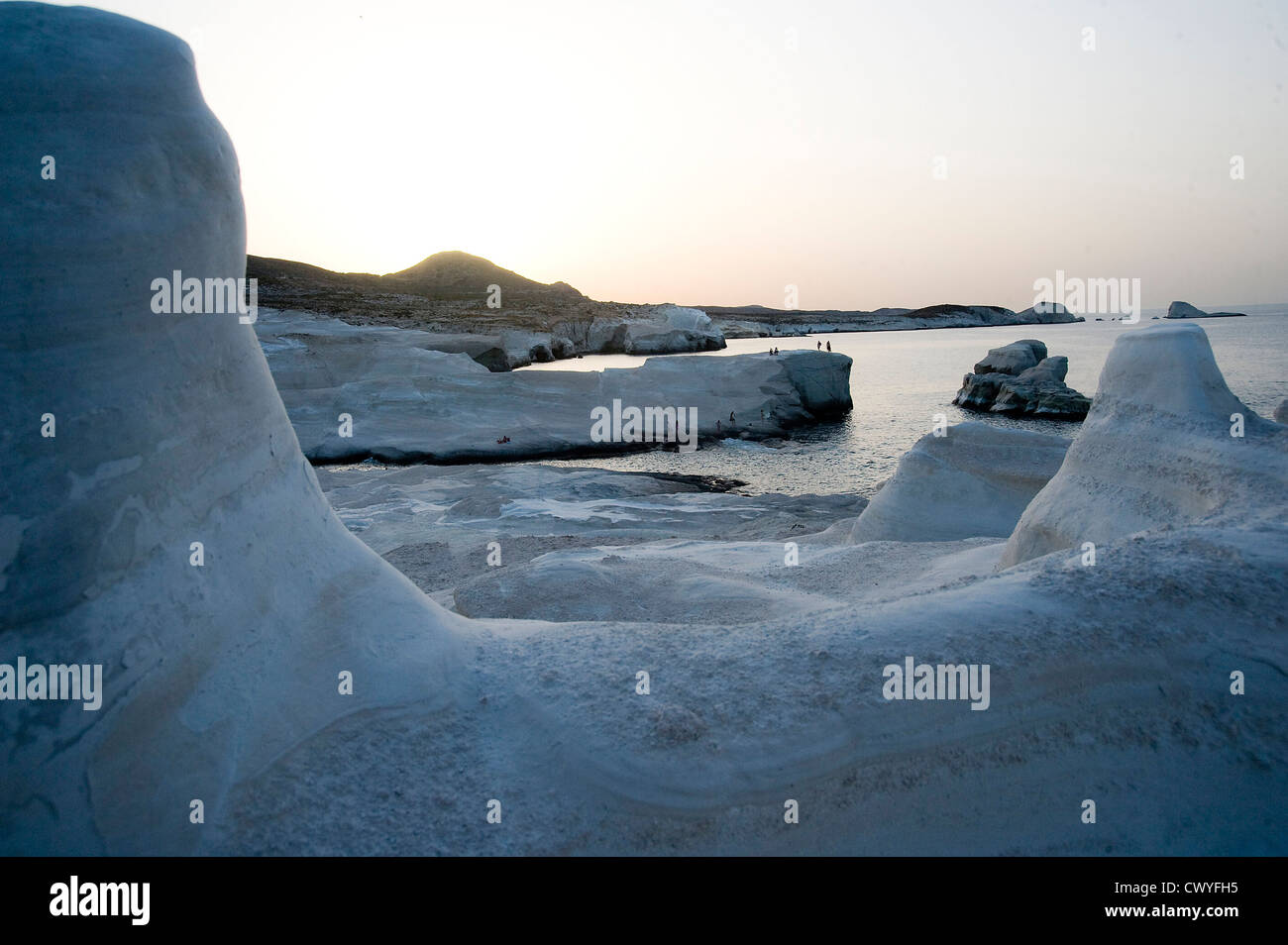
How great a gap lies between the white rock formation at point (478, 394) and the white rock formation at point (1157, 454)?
22.4 m

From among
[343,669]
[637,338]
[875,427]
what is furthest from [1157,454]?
[637,338]

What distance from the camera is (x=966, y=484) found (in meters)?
11.6

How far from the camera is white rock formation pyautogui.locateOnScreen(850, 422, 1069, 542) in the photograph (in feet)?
37.5

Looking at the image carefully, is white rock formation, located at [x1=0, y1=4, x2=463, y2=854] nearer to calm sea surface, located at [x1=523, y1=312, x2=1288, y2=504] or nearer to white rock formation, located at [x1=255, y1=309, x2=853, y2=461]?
calm sea surface, located at [x1=523, y1=312, x2=1288, y2=504]

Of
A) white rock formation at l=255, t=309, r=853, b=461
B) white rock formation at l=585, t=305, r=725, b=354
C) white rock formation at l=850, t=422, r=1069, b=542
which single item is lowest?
white rock formation at l=850, t=422, r=1069, b=542

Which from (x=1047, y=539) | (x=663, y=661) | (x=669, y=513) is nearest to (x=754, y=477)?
(x=669, y=513)

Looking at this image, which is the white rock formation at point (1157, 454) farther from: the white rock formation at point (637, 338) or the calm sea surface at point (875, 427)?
the white rock formation at point (637, 338)

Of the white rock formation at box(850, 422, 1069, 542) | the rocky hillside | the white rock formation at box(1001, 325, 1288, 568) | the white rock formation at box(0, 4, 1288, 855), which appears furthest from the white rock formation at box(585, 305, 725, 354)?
the white rock formation at box(0, 4, 1288, 855)

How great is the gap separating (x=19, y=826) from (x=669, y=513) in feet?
46.5

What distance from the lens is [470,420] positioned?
94.8 feet

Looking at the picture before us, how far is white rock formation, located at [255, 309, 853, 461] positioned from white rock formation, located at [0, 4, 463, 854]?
23963 mm

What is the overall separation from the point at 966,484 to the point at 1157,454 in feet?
19.9

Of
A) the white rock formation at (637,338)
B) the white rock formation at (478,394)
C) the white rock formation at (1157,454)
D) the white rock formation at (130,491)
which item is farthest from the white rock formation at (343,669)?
the white rock formation at (637,338)

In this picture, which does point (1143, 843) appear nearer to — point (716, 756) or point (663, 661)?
point (716, 756)
